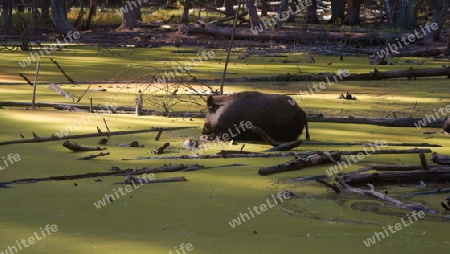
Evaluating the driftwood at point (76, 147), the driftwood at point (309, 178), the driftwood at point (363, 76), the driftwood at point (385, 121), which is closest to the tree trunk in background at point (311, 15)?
the driftwood at point (363, 76)

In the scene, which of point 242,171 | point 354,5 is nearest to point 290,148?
point 242,171

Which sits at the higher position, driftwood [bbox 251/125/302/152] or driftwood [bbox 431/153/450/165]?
driftwood [bbox 431/153/450/165]

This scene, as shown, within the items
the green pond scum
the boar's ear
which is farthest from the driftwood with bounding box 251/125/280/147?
the boar's ear

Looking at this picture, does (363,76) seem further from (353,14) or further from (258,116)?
(353,14)

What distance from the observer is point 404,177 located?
6.62 metres

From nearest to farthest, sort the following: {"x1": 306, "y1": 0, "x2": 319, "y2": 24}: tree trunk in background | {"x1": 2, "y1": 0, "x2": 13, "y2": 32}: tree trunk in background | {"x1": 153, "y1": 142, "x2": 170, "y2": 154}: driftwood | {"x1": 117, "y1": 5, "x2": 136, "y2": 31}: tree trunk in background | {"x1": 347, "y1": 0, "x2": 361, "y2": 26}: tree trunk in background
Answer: {"x1": 153, "y1": 142, "x2": 170, "y2": 154}: driftwood, {"x1": 2, "y1": 0, "x2": 13, "y2": 32}: tree trunk in background, {"x1": 117, "y1": 5, "x2": 136, "y2": 31}: tree trunk in background, {"x1": 347, "y1": 0, "x2": 361, "y2": 26}: tree trunk in background, {"x1": 306, "y1": 0, "x2": 319, "y2": 24}: tree trunk in background

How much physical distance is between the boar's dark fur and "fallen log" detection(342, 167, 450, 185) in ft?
7.29

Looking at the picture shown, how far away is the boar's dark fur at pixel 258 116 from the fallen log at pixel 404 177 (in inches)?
87.5

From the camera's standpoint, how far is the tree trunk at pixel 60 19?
103 feet

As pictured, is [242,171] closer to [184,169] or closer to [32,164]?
[184,169]

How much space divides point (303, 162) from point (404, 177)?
92cm

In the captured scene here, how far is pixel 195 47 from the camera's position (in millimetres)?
27875

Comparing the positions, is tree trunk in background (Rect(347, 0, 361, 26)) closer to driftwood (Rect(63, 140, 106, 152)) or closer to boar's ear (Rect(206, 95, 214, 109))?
boar's ear (Rect(206, 95, 214, 109))

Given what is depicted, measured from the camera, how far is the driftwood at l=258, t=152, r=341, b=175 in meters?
7.12
